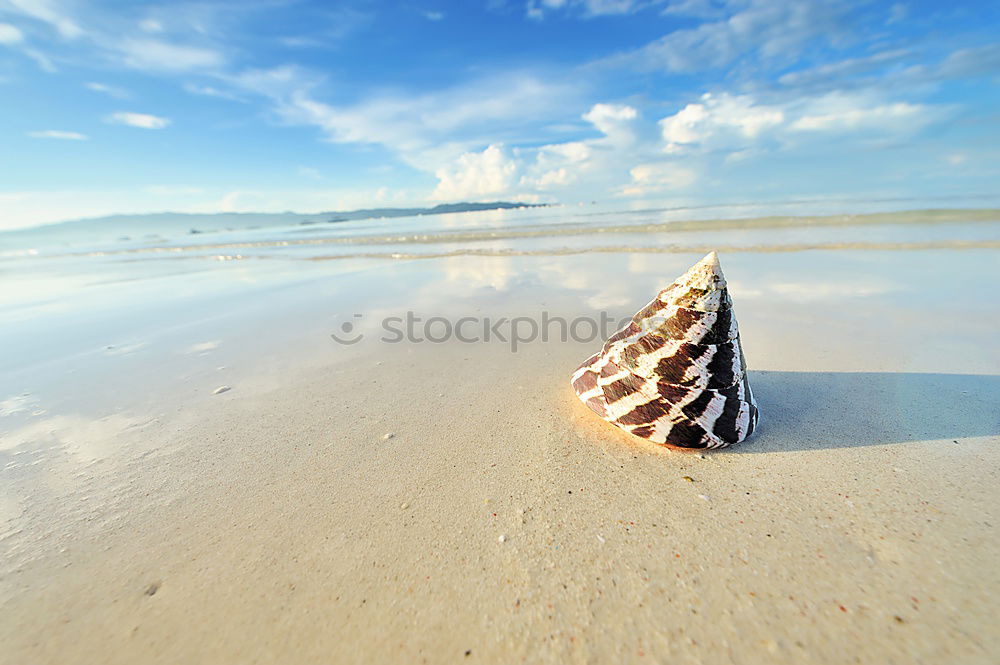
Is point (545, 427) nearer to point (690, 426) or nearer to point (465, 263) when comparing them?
point (690, 426)

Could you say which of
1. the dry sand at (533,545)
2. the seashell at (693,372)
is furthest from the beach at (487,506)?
the seashell at (693,372)

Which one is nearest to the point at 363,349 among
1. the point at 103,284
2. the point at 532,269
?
the point at 532,269

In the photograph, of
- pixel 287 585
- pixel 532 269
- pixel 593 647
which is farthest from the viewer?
pixel 532 269

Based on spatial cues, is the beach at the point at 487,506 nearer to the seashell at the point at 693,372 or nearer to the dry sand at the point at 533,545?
the dry sand at the point at 533,545

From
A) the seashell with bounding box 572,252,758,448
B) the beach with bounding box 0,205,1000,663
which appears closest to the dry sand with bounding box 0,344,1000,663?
the beach with bounding box 0,205,1000,663

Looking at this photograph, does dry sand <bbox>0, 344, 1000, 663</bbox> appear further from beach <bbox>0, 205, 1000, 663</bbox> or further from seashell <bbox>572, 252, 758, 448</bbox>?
seashell <bbox>572, 252, 758, 448</bbox>

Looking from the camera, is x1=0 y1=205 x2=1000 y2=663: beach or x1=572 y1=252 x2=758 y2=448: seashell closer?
x1=0 y1=205 x2=1000 y2=663: beach

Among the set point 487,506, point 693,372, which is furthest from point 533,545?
point 693,372
